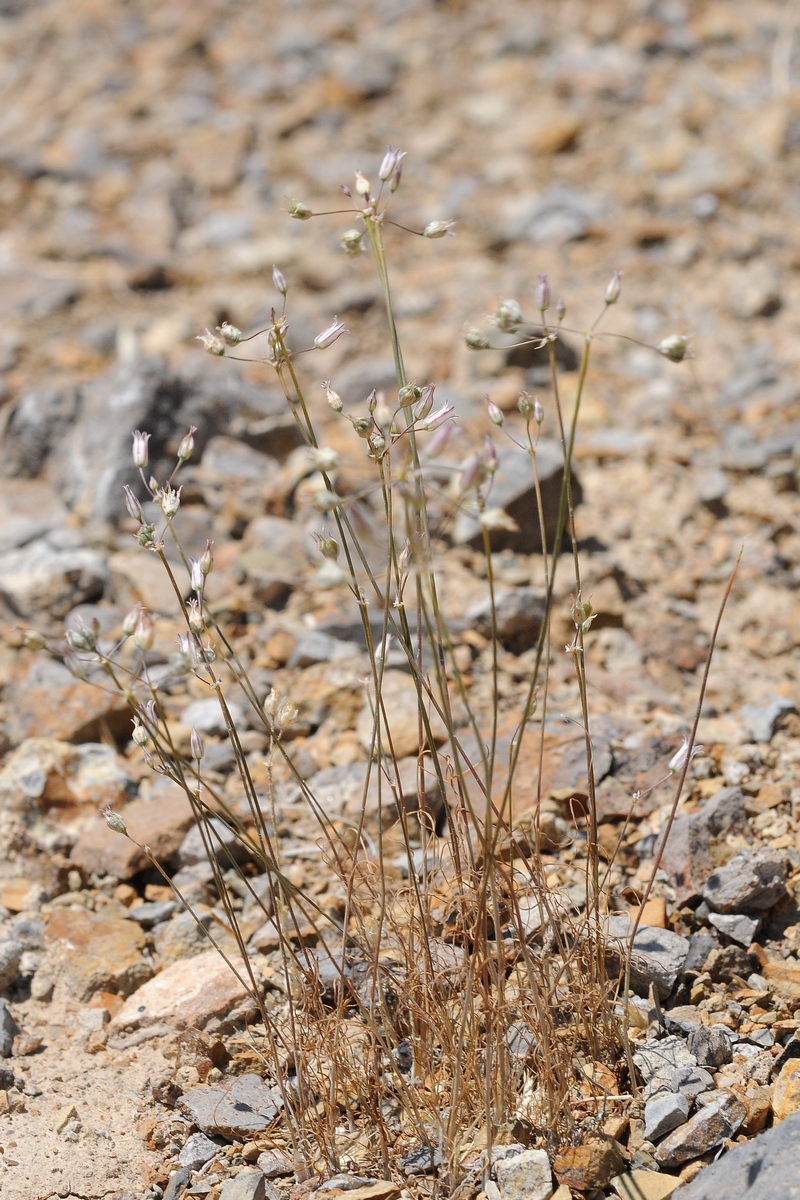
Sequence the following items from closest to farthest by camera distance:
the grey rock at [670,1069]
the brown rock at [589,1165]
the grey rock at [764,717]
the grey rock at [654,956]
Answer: the brown rock at [589,1165], the grey rock at [670,1069], the grey rock at [654,956], the grey rock at [764,717]

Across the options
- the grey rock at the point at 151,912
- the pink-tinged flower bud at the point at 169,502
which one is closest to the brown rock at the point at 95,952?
the grey rock at the point at 151,912

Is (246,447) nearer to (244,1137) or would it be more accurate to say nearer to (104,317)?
(104,317)

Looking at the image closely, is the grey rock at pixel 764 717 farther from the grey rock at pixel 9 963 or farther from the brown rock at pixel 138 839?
the grey rock at pixel 9 963

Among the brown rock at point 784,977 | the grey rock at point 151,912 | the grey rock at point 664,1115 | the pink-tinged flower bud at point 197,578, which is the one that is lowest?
the grey rock at point 151,912

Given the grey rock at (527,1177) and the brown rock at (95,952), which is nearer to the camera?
the grey rock at (527,1177)

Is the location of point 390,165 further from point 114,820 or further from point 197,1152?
point 197,1152
